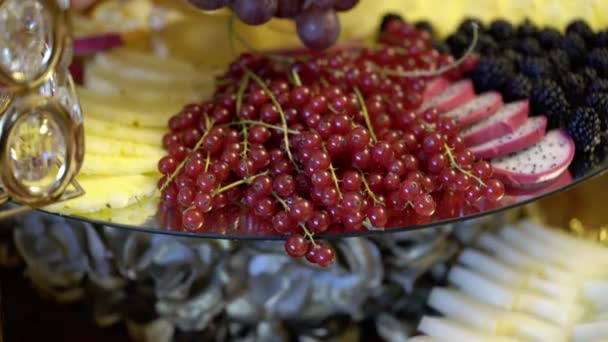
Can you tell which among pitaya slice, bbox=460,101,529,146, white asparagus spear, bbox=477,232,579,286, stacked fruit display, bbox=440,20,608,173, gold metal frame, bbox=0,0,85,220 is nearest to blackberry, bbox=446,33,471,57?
stacked fruit display, bbox=440,20,608,173

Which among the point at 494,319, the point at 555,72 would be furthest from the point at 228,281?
the point at 555,72

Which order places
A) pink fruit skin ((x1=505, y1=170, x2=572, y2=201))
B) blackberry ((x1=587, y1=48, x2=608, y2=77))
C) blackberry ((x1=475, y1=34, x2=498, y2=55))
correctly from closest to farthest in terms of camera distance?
pink fruit skin ((x1=505, y1=170, x2=572, y2=201)) < blackberry ((x1=587, y1=48, x2=608, y2=77)) < blackberry ((x1=475, y1=34, x2=498, y2=55))

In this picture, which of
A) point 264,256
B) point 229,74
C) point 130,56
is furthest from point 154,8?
point 264,256

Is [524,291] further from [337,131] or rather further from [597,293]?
[337,131]

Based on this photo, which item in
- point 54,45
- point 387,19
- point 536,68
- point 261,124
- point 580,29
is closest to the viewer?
point 54,45

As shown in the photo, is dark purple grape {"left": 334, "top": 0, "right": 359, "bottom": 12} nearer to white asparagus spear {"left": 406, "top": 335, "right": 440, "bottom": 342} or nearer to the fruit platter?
the fruit platter

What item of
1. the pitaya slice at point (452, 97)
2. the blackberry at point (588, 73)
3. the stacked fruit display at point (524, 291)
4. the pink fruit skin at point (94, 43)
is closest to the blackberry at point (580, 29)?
the blackberry at point (588, 73)

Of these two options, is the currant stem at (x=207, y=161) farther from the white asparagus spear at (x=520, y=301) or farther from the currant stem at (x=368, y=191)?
the white asparagus spear at (x=520, y=301)

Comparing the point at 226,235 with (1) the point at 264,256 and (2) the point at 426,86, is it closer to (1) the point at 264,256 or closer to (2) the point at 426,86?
(1) the point at 264,256
